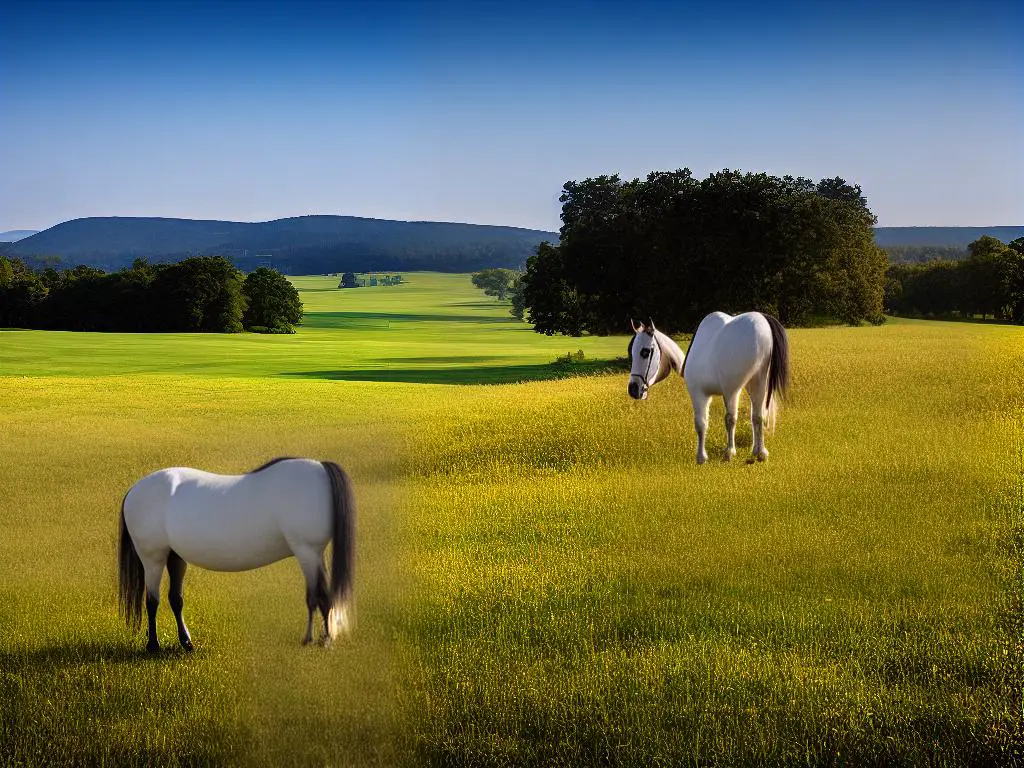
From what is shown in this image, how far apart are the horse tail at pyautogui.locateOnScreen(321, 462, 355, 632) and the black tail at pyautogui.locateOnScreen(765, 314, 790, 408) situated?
4.93 metres

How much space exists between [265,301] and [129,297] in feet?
48.2

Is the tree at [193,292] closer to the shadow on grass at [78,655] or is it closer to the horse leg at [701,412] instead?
the horse leg at [701,412]

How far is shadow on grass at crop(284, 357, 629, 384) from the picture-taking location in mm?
41219

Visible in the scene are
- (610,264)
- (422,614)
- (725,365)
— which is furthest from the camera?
(610,264)

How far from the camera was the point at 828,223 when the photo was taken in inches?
1034

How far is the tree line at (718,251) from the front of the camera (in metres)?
25.0

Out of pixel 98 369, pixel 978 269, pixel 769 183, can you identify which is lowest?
pixel 98 369

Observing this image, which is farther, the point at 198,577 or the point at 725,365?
the point at 725,365

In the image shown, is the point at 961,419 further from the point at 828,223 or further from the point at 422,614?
the point at 828,223

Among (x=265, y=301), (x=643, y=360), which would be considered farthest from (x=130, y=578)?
(x=265, y=301)

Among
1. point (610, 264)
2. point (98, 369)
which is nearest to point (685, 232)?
point (610, 264)

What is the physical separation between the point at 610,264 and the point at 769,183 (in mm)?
6887

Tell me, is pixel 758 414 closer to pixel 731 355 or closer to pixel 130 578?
pixel 731 355

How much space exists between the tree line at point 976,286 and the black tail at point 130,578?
15.2 m
